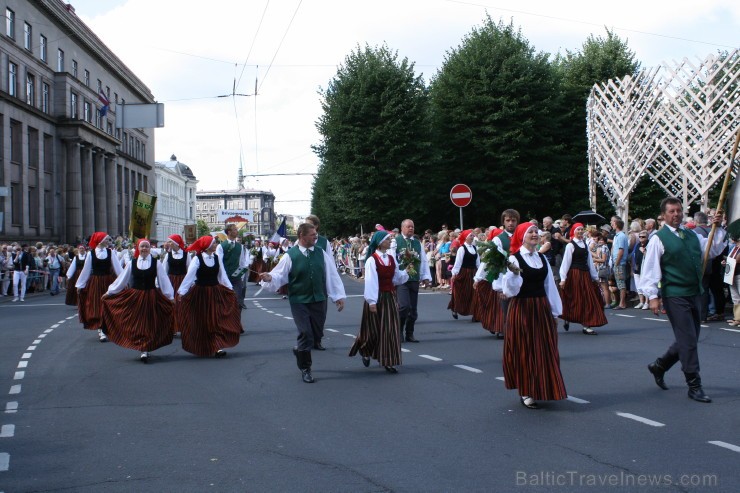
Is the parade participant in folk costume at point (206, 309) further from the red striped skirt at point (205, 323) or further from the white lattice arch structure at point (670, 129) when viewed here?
the white lattice arch structure at point (670, 129)

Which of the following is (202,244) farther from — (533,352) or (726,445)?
(726,445)

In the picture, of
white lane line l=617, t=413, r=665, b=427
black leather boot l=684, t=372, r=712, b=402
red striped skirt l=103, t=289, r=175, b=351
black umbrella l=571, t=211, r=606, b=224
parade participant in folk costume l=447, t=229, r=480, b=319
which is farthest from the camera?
black umbrella l=571, t=211, r=606, b=224

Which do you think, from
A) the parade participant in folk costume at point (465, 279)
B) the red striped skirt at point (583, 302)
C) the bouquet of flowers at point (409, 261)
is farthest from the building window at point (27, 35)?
the red striped skirt at point (583, 302)

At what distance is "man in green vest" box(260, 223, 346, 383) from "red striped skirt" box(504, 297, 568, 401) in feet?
8.70

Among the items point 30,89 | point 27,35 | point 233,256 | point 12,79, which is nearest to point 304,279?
point 233,256

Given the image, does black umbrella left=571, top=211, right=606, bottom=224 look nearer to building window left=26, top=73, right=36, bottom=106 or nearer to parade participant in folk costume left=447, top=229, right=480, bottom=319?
parade participant in folk costume left=447, top=229, right=480, bottom=319

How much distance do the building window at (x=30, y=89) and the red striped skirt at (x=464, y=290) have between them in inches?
1552

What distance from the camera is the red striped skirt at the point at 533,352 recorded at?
298 inches

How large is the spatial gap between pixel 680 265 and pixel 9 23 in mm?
44569

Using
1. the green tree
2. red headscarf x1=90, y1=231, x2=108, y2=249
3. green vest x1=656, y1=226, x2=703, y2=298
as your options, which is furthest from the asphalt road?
the green tree

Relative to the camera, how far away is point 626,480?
5.24 metres

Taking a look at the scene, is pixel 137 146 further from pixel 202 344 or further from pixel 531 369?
pixel 531 369

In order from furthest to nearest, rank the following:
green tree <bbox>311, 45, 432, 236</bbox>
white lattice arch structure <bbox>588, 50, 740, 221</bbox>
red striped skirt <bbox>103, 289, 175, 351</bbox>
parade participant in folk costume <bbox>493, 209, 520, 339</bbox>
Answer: green tree <bbox>311, 45, 432, 236</bbox>, white lattice arch structure <bbox>588, 50, 740, 221</bbox>, parade participant in folk costume <bbox>493, 209, 520, 339</bbox>, red striped skirt <bbox>103, 289, 175, 351</bbox>

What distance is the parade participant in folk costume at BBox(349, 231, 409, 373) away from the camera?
997 centimetres
